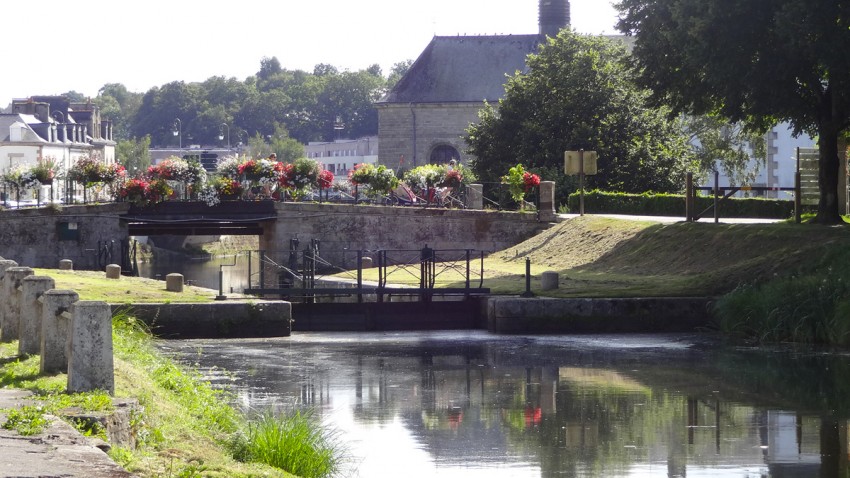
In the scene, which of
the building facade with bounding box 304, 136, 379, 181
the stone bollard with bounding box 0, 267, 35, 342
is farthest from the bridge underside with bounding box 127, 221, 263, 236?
the building facade with bounding box 304, 136, 379, 181

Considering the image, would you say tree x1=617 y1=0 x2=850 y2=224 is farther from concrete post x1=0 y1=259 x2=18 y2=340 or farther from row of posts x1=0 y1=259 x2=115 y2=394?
row of posts x1=0 y1=259 x2=115 y2=394

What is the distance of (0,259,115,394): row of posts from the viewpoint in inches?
387

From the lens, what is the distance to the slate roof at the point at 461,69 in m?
69.6

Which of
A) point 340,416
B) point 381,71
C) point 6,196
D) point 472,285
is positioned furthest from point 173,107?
point 340,416

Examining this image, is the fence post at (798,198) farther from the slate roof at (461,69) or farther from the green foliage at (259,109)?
the green foliage at (259,109)

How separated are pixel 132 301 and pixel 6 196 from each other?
2068 cm

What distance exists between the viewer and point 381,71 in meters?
190

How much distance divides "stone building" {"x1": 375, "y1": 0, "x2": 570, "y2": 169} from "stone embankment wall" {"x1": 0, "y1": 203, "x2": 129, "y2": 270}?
3087 cm

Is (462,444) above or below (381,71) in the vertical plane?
below

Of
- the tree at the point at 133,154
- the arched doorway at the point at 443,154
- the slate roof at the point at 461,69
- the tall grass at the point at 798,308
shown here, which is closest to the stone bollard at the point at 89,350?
the tall grass at the point at 798,308

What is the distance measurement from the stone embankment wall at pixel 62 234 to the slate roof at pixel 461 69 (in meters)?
32.2

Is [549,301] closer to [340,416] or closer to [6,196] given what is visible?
[340,416]

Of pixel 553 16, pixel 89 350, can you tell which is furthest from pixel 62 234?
pixel 553 16

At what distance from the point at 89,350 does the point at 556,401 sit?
7146mm
